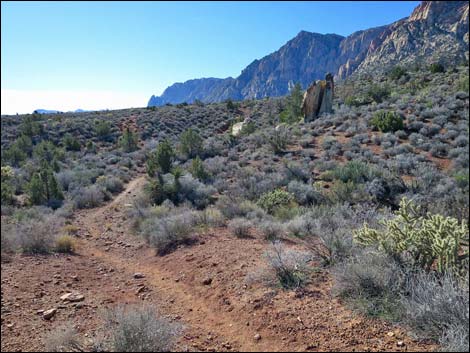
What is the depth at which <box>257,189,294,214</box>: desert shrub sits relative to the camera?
1061 cm

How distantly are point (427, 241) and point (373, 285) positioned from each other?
38.5 inches

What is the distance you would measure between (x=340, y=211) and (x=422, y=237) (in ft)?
14.1

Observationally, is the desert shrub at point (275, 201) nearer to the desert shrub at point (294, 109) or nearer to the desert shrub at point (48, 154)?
the desert shrub at point (48, 154)

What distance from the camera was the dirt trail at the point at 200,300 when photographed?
395cm

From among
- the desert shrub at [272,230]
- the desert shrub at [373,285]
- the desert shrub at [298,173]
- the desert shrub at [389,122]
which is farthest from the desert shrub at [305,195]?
the desert shrub at [389,122]

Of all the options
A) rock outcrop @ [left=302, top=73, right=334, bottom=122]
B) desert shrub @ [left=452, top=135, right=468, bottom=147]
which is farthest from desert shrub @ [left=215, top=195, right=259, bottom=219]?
rock outcrop @ [left=302, top=73, right=334, bottom=122]

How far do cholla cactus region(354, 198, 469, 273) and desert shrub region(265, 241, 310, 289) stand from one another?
1043 millimetres

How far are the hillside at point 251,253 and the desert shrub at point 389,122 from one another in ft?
0.42

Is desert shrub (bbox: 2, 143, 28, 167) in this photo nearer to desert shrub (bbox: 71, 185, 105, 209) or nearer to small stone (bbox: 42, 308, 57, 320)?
desert shrub (bbox: 71, 185, 105, 209)

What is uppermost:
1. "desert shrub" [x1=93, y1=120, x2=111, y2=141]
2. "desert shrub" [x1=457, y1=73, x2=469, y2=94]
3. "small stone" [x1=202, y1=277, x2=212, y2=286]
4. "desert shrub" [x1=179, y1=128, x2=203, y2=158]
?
"desert shrub" [x1=457, y1=73, x2=469, y2=94]

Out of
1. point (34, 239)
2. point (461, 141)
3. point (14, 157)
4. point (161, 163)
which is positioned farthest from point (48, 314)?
point (14, 157)

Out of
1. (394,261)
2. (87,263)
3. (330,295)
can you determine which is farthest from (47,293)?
(394,261)

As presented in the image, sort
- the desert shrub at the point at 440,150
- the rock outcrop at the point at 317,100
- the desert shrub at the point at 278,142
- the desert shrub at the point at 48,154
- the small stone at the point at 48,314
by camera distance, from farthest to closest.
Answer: the rock outcrop at the point at 317,100 → the desert shrub at the point at 48,154 → the desert shrub at the point at 278,142 → the desert shrub at the point at 440,150 → the small stone at the point at 48,314

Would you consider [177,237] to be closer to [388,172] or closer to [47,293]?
[47,293]
